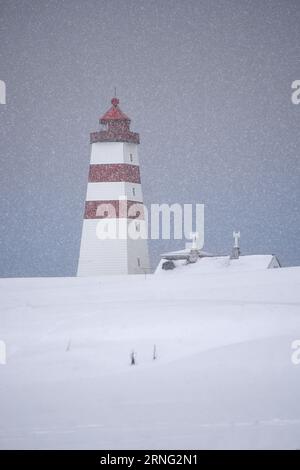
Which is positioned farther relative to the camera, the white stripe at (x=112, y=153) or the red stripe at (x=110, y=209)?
the white stripe at (x=112, y=153)

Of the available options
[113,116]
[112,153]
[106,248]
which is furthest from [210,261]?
[113,116]

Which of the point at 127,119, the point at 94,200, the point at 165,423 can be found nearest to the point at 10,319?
the point at 165,423

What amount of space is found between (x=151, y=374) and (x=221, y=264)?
1418 centimetres

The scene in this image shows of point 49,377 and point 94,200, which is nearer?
point 49,377

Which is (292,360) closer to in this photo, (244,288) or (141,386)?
(141,386)

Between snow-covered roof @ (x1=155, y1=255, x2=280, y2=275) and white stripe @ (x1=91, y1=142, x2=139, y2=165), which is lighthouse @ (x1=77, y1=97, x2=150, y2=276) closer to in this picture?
white stripe @ (x1=91, y1=142, x2=139, y2=165)

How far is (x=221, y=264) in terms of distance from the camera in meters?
23.3

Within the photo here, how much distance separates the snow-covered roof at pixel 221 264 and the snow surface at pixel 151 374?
6.52m

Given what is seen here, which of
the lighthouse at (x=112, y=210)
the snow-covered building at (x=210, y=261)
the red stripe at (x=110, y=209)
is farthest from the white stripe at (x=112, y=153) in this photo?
the snow-covered building at (x=210, y=261)

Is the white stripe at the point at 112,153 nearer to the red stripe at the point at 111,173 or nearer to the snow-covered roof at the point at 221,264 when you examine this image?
the red stripe at the point at 111,173

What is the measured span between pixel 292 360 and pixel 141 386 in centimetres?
210

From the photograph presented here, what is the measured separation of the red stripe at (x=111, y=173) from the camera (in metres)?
24.1

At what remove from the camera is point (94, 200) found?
24.1 metres

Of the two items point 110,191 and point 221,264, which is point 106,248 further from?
point 221,264
